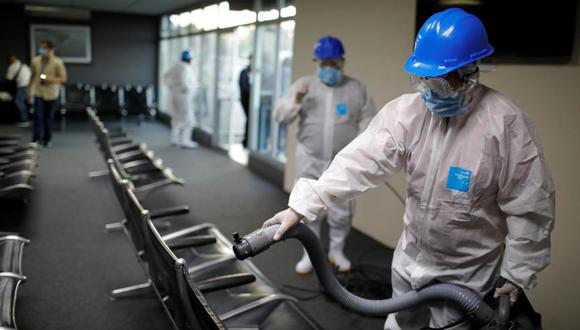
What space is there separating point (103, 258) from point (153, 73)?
917 cm

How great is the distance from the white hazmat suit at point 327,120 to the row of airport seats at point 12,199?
1.66 metres

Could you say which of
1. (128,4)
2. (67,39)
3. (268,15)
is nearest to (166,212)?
(268,15)

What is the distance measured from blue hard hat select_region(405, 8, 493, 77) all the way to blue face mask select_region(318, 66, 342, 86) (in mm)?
1708

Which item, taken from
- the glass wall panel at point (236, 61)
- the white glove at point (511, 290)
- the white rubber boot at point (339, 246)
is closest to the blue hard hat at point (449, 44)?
the white glove at point (511, 290)

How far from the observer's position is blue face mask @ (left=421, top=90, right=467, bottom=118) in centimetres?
140

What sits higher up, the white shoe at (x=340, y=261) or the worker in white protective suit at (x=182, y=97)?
the worker in white protective suit at (x=182, y=97)

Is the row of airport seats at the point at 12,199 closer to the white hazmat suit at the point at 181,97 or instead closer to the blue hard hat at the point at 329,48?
the blue hard hat at the point at 329,48

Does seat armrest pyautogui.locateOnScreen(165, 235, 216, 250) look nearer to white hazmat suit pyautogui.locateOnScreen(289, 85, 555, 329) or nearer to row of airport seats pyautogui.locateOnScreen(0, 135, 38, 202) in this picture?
white hazmat suit pyautogui.locateOnScreen(289, 85, 555, 329)

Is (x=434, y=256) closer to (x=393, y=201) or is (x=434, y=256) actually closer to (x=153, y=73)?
(x=393, y=201)

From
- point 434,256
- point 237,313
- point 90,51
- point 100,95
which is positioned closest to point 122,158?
point 237,313

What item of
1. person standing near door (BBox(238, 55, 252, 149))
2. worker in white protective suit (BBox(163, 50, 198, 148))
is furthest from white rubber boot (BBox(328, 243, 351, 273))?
worker in white protective suit (BBox(163, 50, 198, 148))

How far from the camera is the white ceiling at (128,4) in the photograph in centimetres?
915

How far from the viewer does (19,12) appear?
1066 cm

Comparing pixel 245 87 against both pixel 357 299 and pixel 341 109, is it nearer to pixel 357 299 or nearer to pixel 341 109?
pixel 341 109
